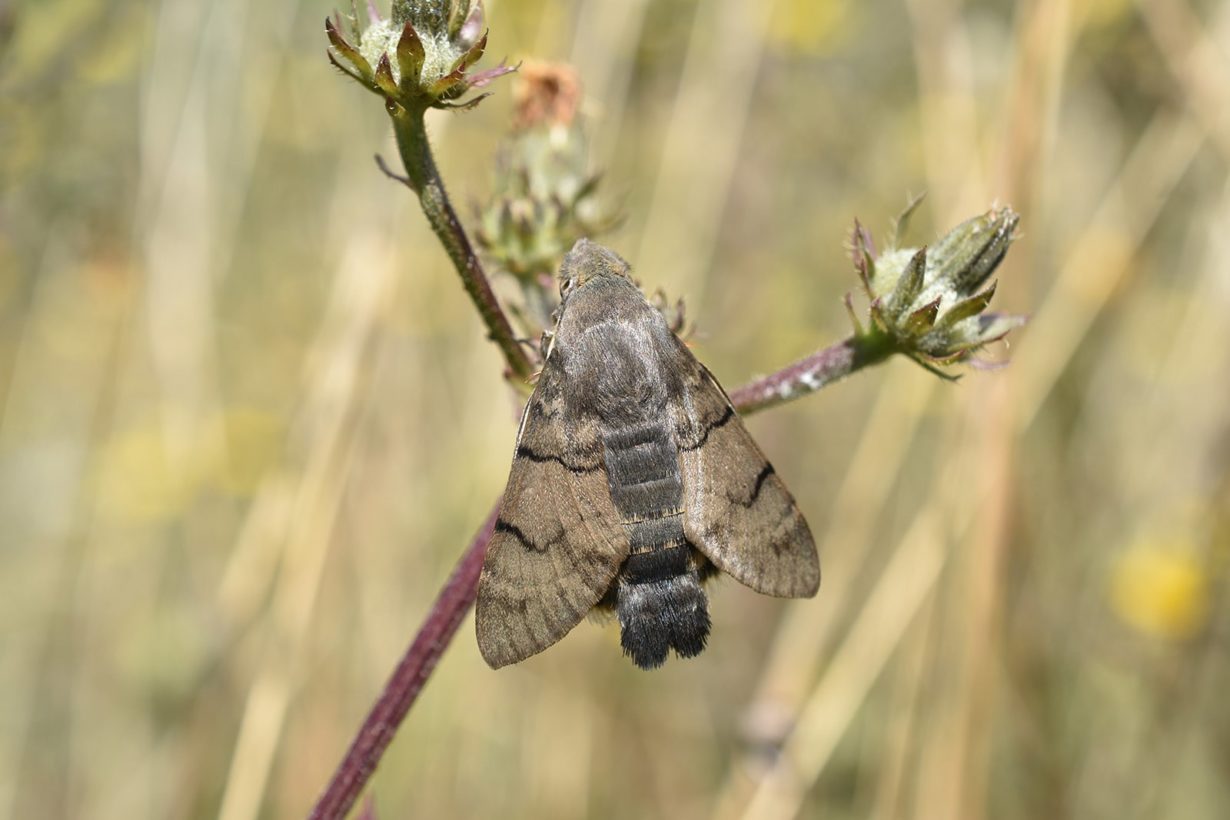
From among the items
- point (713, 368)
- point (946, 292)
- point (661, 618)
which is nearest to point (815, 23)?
point (713, 368)

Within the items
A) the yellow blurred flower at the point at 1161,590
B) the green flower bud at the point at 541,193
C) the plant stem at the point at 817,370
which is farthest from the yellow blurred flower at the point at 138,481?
the yellow blurred flower at the point at 1161,590

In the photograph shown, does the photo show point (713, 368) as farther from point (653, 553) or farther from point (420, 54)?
point (420, 54)

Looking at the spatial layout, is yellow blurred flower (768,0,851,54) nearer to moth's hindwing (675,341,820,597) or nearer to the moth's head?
the moth's head

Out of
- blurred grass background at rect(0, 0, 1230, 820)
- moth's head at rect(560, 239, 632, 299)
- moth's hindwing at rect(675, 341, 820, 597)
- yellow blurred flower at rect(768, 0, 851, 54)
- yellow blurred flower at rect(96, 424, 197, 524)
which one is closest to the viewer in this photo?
moth's hindwing at rect(675, 341, 820, 597)

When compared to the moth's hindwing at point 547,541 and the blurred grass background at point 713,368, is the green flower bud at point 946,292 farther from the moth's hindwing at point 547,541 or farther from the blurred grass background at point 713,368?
the blurred grass background at point 713,368

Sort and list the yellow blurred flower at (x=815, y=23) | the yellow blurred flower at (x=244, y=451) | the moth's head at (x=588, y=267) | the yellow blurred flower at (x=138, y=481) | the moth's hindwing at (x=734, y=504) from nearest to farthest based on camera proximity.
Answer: the moth's hindwing at (x=734, y=504), the moth's head at (x=588, y=267), the yellow blurred flower at (x=138, y=481), the yellow blurred flower at (x=244, y=451), the yellow blurred flower at (x=815, y=23)

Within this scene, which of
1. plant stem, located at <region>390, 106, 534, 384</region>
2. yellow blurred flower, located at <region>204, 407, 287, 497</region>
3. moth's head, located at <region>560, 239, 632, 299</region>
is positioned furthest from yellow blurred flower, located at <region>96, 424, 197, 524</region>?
plant stem, located at <region>390, 106, 534, 384</region>

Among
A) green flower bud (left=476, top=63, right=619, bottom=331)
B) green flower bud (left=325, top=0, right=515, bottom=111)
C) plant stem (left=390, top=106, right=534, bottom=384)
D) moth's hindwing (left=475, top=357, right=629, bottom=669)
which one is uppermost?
green flower bud (left=476, top=63, right=619, bottom=331)
